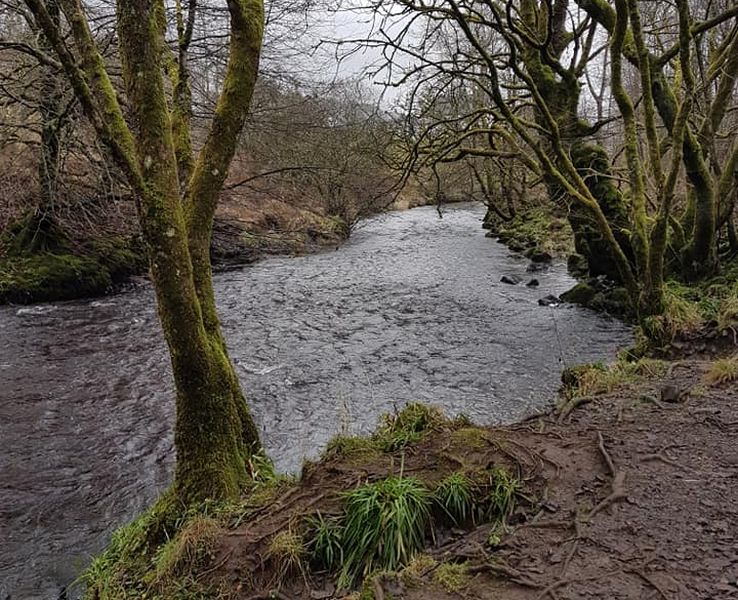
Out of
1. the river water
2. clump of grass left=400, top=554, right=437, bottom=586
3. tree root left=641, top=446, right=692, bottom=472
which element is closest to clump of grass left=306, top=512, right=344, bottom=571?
clump of grass left=400, top=554, right=437, bottom=586

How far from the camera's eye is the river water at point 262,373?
5328mm

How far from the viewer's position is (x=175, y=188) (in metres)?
3.94

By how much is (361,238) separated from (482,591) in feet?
72.2

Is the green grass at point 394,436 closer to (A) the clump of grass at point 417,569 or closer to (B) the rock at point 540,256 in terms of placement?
(A) the clump of grass at point 417,569

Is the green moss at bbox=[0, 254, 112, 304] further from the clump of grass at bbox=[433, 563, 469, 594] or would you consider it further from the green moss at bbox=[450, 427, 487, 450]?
the clump of grass at bbox=[433, 563, 469, 594]

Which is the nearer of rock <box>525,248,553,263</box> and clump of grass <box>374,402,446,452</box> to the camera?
clump of grass <box>374,402,446,452</box>

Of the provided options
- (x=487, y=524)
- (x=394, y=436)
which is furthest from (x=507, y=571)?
(x=394, y=436)

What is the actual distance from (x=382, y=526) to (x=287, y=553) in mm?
606

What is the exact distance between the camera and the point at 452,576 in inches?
120

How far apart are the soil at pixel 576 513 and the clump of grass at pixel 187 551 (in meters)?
0.09

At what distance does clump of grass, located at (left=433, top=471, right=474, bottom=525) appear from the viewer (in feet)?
12.2

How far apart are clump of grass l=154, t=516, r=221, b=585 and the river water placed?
1181mm

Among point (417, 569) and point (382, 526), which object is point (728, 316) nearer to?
point (382, 526)

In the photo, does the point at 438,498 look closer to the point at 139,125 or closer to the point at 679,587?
the point at 679,587
